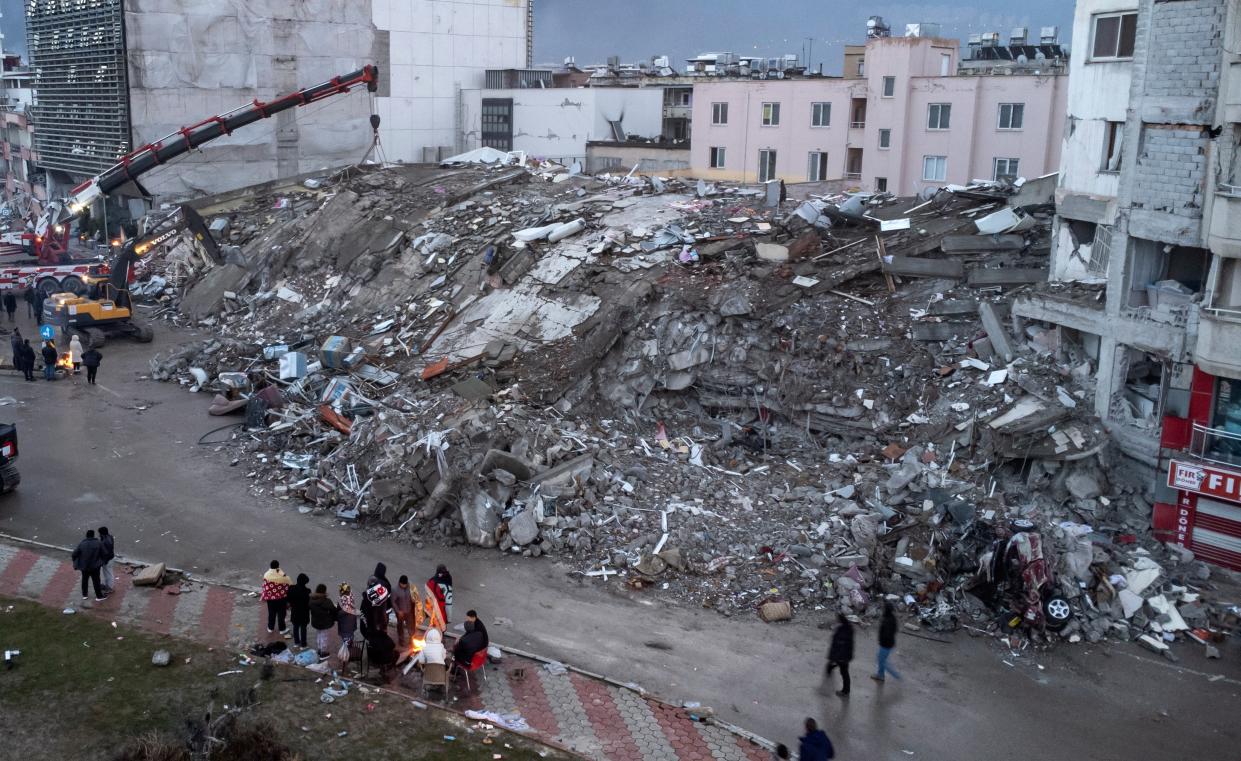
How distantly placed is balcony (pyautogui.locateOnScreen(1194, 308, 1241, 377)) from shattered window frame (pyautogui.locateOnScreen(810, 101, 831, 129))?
2639cm

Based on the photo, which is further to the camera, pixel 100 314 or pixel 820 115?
pixel 820 115

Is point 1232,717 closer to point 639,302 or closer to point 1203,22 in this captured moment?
point 1203,22

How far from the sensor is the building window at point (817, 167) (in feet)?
130

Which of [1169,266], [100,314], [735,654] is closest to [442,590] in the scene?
[735,654]

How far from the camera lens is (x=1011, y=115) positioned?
34062 mm

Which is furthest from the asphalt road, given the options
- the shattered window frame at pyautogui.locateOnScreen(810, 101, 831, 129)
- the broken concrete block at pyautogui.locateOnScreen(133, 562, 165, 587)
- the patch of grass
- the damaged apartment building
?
the shattered window frame at pyautogui.locateOnScreen(810, 101, 831, 129)

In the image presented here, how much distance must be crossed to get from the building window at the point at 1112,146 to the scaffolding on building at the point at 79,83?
37.0 meters

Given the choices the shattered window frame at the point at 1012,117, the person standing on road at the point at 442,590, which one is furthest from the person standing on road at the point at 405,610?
the shattered window frame at the point at 1012,117

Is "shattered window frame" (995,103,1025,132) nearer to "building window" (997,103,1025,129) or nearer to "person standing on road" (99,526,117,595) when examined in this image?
"building window" (997,103,1025,129)

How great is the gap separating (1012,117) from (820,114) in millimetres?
7857

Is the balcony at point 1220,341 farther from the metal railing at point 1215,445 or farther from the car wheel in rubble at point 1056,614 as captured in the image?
the car wheel in rubble at point 1056,614

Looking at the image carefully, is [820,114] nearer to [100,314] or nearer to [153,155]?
[153,155]

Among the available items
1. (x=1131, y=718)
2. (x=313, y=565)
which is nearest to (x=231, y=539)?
(x=313, y=565)

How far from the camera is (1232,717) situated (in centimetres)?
1115
